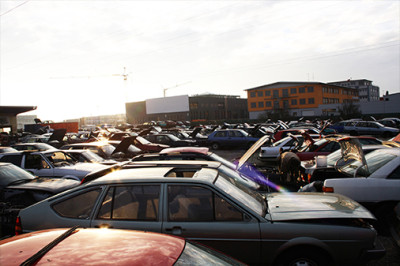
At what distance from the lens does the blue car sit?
2066cm

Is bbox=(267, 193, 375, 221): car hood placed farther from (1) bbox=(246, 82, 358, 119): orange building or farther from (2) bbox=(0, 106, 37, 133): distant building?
(1) bbox=(246, 82, 358, 119): orange building

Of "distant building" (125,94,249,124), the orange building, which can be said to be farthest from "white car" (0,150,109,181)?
"distant building" (125,94,249,124)

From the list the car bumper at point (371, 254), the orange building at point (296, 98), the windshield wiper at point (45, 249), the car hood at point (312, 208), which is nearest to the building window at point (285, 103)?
the orange building at point (296, 98)

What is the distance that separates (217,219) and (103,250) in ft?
5.96

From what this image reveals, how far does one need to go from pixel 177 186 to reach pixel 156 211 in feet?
1.31

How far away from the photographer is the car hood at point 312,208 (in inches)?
142

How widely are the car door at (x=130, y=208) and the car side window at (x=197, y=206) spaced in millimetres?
196

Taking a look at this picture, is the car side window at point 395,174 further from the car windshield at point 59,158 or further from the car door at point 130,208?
the car windshield at point 59,158

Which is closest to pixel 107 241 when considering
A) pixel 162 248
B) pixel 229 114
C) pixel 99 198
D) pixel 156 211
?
pixel 162 248

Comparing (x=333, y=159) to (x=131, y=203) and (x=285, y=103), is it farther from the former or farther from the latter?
(x=285, y=103)

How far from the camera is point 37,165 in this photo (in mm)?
9211

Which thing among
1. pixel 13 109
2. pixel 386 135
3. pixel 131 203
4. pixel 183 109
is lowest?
pixel 386 135

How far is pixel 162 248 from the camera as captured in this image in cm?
202

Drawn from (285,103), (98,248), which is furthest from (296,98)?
(98,248)
